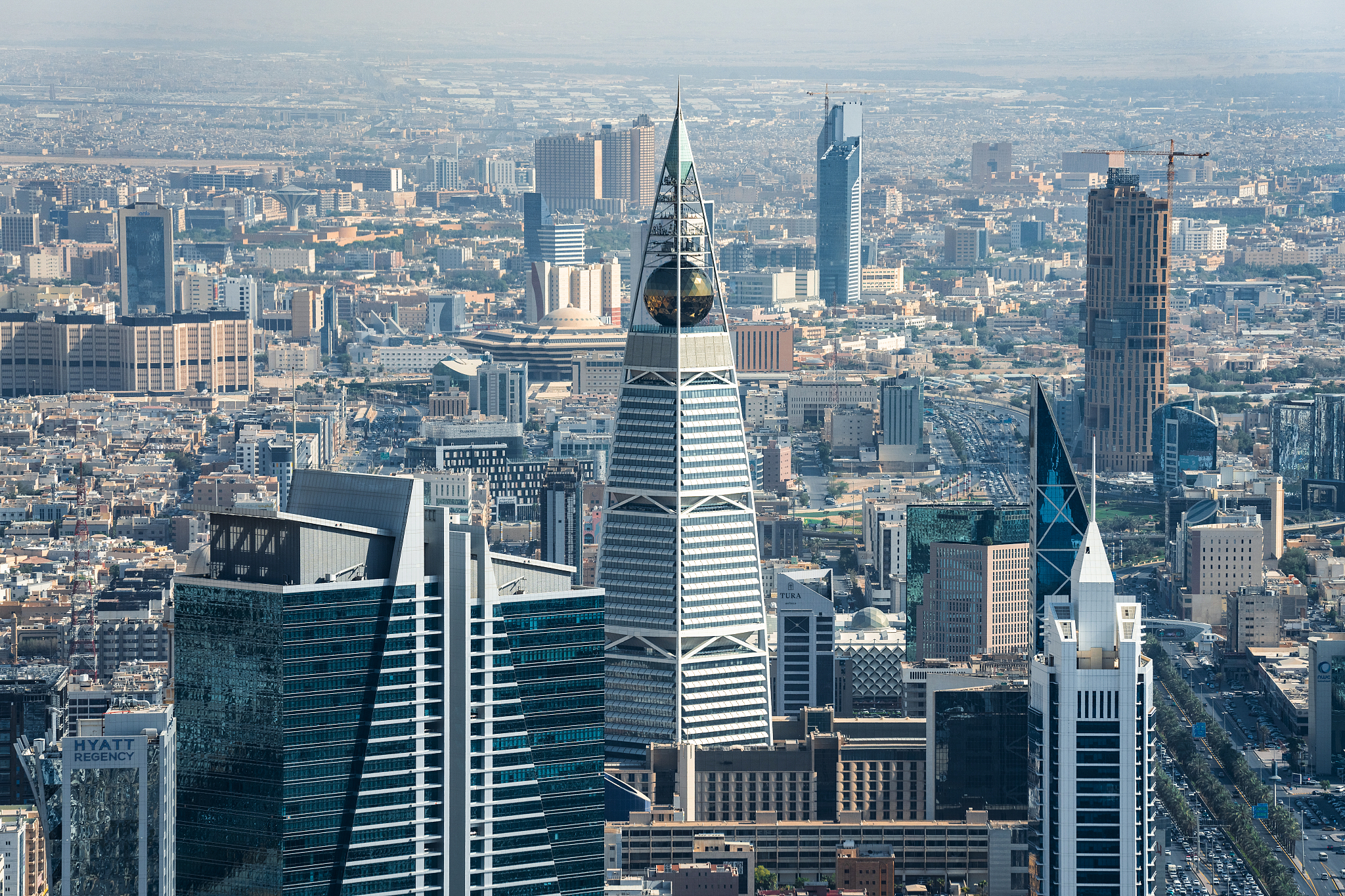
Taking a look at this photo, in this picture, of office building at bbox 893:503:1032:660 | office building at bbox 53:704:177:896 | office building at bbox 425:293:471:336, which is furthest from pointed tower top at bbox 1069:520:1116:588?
office building at bbox 425:293:471:336

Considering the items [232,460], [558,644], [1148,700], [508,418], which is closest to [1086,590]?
[1148,700]

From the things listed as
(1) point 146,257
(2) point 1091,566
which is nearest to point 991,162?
(1) point 146,257

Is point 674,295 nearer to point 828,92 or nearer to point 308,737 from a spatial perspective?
point 308,737

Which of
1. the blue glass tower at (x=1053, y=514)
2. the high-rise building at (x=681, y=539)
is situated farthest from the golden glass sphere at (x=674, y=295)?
the blue glass tower at (x=1053, y=514)

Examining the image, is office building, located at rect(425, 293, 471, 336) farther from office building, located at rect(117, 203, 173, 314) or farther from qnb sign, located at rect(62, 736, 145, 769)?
qnb sign, located at rect(62, 736, 145, 769)

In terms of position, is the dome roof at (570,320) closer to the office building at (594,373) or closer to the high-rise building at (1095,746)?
the office building at (594,373)

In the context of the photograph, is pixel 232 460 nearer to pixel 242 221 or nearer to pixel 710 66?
pixel 710 66
